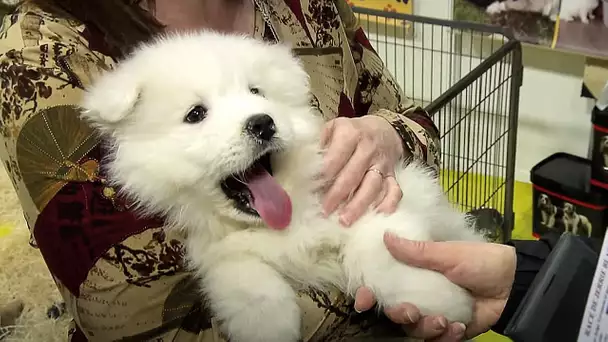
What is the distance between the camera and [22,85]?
0.98 m

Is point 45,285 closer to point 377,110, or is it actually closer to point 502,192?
point 377,110

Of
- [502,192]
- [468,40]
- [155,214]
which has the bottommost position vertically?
[502,192]

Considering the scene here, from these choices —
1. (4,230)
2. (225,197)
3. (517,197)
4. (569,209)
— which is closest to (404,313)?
(225,197)

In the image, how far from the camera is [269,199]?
3.39 feet

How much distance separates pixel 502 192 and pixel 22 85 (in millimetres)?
1893

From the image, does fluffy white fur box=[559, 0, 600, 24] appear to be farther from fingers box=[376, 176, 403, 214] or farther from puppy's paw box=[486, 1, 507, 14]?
fingers box=[376, 176, 403, 214]

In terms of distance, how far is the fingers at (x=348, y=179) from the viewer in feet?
3.56

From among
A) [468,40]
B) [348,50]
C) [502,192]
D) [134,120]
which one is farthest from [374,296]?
[468,40]

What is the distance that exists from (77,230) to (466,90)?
4.80ft

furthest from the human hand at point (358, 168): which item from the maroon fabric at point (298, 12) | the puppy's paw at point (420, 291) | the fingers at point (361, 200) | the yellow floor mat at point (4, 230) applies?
the yellow floor mat at point (4, 230)

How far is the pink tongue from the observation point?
1028 mm

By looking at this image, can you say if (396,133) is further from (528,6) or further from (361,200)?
(528,6)

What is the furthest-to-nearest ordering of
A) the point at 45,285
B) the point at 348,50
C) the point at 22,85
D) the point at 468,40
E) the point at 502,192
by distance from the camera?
the point at 468,40 → the point at 502,192 → the point at 45,285 → the point at 348,50 → the point at 22,85

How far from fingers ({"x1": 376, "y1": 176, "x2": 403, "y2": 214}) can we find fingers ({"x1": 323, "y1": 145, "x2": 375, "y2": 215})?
1.7 inches
